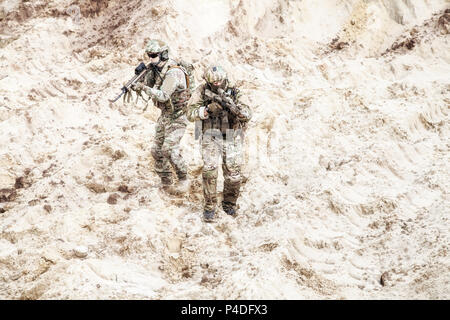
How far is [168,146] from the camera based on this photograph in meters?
5.97

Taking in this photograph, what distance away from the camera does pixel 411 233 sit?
4961 mm

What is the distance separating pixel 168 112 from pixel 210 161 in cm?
90

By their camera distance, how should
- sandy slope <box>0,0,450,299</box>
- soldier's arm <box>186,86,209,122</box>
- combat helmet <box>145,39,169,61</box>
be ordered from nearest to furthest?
sandy slope <box>0,0,450,299</box>
soldier's arm <box>186,86,209,122</box>
combat helmet <box>145,39,169,61</box>

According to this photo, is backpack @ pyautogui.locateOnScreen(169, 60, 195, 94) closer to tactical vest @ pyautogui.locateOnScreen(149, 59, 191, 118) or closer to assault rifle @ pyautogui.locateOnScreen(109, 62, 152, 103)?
tactical vest @ pyautogui.locateOnScreen(149, 59, 191, 118)

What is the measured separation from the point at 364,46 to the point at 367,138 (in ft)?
8.71

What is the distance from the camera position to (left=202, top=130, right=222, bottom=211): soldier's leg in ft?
18.1

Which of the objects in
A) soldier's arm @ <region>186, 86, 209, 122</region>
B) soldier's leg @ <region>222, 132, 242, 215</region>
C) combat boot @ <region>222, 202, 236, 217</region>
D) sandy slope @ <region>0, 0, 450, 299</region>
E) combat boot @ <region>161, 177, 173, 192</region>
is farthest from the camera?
combat boot @ <region>161, 177, 173, 192</region>

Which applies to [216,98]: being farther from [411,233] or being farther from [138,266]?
[411,233]

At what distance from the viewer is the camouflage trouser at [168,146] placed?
236 inches

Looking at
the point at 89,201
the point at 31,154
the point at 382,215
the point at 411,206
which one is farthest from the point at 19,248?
the point at 411,206

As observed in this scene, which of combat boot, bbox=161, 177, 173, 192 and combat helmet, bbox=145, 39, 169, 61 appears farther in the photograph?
combat boot, bbox=161, 177, 173, 192

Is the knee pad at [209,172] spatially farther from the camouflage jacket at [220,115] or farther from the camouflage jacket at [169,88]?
the camouflage jacket at [169,88]

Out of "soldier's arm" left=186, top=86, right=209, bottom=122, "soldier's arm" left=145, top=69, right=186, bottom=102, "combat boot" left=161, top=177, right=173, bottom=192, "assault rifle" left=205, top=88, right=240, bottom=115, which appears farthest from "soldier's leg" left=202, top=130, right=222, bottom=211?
"combat boot" left=161, top=177, right=173, bottom=192
